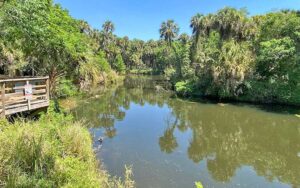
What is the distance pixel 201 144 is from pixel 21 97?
8490 millimetres

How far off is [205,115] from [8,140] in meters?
15.7

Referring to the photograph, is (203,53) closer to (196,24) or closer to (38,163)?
(196,24)

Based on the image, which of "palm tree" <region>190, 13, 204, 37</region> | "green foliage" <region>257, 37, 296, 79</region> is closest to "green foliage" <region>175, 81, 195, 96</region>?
"green foliage" <region>257, 37, 296, 79</region>

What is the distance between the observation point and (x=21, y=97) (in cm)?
1120

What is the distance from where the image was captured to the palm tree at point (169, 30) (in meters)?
69.2

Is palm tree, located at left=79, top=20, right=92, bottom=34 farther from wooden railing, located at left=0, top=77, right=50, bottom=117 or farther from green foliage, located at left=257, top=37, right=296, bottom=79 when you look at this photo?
wooden railing, located at left=0, top=77, right=50, bottom=117

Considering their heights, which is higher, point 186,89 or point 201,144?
point 186,89

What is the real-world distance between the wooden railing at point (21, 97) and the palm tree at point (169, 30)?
59317 millimetres

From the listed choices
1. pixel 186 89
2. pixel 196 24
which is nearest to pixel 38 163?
pixel 186 89

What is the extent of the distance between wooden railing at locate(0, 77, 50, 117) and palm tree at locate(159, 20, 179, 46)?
195 feet

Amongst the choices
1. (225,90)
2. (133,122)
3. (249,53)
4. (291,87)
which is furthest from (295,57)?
(133,122)

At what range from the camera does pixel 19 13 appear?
833 centimetres

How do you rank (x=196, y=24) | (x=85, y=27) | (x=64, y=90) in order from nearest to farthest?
1. (x=64, y=90)
2. (x=196, y=24)
3. (x=85, y=27)

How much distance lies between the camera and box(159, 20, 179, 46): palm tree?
69250 millimetres
